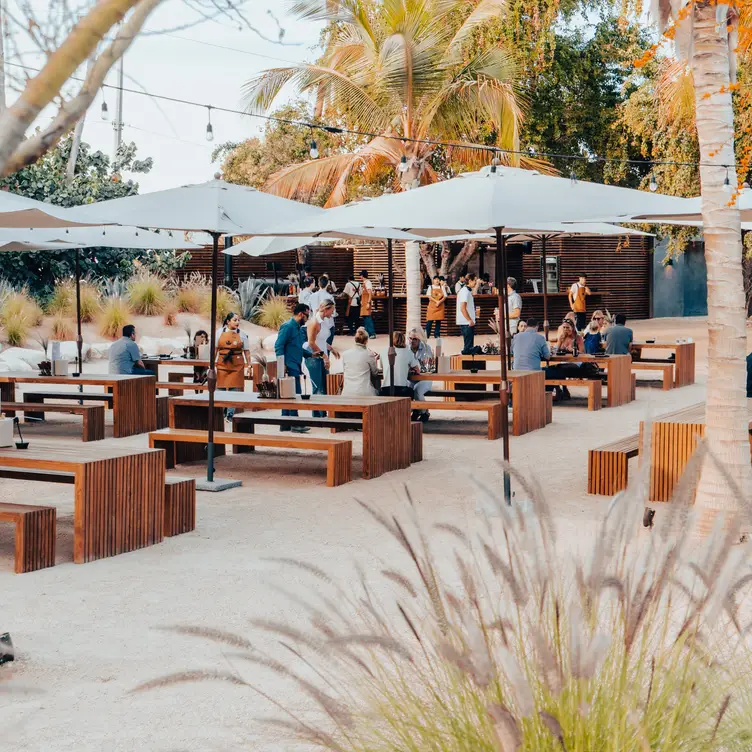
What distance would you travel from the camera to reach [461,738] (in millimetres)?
2316

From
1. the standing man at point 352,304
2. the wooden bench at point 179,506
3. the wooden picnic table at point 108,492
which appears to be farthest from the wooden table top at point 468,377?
the standing man at point 352,304

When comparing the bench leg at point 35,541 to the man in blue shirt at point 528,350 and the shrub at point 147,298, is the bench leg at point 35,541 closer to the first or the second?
the man in blue shirt at point 528,350

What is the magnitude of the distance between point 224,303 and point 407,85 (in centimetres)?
804

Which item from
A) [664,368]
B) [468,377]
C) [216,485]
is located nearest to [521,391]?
[468,377]

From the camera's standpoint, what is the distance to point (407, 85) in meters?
20.1

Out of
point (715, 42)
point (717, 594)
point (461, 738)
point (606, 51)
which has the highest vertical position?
point (606, 51)

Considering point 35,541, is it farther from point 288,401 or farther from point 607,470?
point 607,470

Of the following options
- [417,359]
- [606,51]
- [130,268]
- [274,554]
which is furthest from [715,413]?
[606,51]

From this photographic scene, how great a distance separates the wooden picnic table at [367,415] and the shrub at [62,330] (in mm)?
13029

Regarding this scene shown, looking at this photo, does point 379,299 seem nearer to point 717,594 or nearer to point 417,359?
point 417,359

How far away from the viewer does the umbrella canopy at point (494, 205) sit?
7785mm

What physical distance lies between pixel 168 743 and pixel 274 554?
284 cm

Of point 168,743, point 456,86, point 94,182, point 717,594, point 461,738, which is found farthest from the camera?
point 94,182

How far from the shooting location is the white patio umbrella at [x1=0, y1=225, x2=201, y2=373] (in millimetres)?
13742
